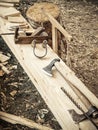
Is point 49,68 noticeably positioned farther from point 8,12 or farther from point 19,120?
point 8,12

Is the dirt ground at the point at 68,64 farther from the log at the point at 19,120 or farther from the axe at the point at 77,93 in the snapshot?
the axe at the point at 77,93

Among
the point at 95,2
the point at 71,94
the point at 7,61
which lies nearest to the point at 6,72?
the point at 7,61

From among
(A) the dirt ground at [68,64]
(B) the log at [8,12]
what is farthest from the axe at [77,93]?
(B) the log at [8,12]

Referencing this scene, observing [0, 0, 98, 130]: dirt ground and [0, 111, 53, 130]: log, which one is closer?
[0, 111, 53, 130]: log

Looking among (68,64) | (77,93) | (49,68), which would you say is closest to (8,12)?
(68,64)

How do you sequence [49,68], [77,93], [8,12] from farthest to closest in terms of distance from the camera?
[8,12] → [49,68] → [77,93]

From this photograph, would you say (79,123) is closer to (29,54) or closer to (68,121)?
(68,121)

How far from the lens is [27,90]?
15.6 ft

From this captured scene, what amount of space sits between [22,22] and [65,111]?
8.76 feet

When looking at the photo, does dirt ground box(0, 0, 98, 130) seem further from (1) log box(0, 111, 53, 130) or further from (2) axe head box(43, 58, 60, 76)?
(2) axe head box(43, 58, 60, 76)

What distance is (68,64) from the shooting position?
491 cm

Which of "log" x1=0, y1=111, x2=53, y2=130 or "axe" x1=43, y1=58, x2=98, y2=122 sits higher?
"axe" x1=43, y1=58, x2=98, y2=122

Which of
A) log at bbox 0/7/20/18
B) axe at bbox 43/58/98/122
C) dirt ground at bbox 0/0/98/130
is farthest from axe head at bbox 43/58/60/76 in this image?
log at bbox 0/7/20/18

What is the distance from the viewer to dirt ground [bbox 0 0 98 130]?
4309 mm
